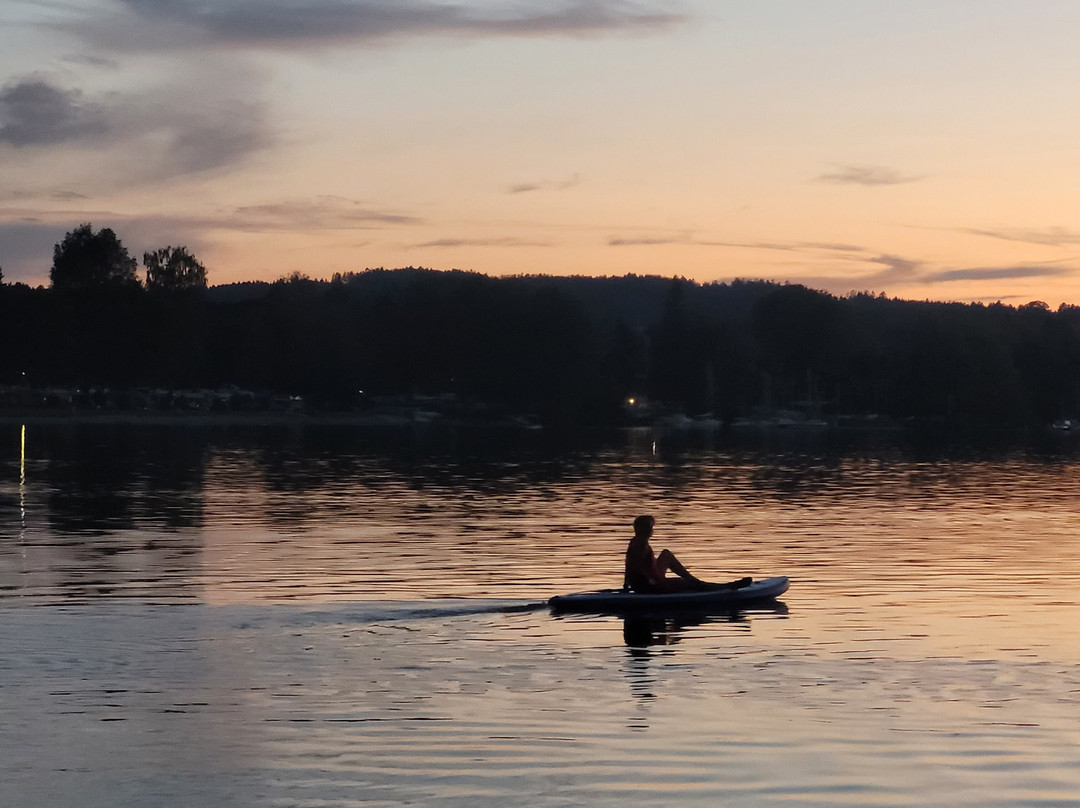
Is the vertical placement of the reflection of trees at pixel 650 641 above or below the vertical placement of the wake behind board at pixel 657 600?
below

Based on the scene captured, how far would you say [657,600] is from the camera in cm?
2897

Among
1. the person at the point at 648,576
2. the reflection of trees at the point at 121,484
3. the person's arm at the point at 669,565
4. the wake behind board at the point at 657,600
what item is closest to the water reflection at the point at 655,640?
the wake behind board at the point at 657,600

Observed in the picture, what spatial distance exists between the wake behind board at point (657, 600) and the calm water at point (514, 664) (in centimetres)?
69

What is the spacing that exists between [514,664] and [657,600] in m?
6.54

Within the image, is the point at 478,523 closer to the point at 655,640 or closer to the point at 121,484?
the point at 655,640

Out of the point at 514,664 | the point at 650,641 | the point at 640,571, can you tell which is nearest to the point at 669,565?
the point at 640,571

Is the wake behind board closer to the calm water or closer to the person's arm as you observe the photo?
→ the person's arm

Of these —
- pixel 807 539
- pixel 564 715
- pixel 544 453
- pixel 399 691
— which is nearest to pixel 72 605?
pixel 399 691

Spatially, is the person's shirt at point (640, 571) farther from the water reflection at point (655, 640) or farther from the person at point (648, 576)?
the water reflection at point (655, 640)

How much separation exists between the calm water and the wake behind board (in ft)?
2.25

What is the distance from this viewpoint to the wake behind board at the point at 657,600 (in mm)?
28703

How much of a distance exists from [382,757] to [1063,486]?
68.4 meters

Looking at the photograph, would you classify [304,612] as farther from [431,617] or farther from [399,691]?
[399,691]

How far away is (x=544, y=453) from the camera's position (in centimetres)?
12106
